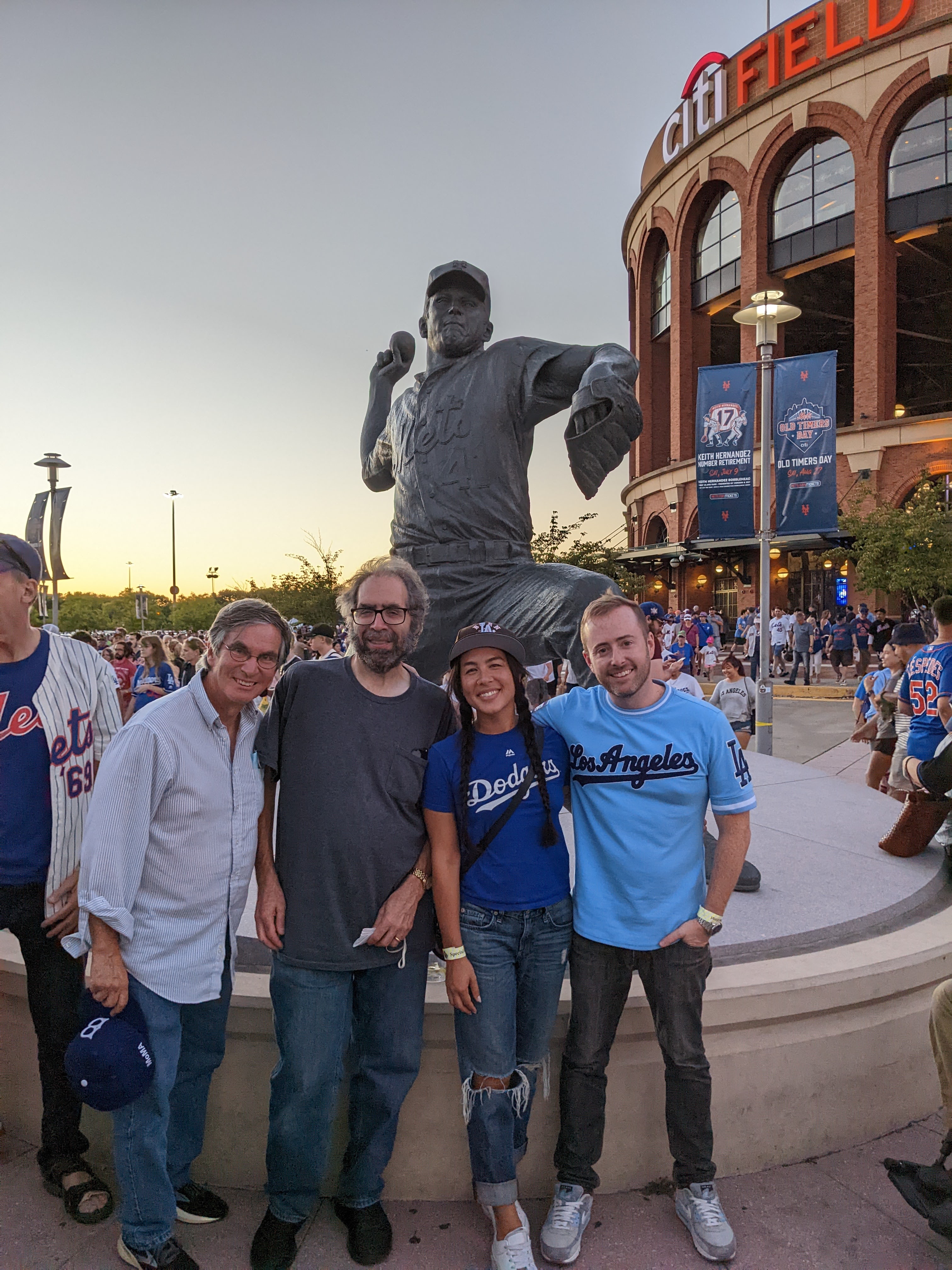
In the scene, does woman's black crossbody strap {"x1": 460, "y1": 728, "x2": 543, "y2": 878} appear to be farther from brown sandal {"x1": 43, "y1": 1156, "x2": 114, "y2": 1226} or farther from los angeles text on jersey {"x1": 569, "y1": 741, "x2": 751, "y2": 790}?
brown sandal {"x1": 43, "y1": 1156, "x2": 114, "y2": 1226}

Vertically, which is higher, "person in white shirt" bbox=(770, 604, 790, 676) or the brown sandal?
"person in white shirt" bbox=(770, 604, 790, 676)

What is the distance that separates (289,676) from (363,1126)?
4.05 feet

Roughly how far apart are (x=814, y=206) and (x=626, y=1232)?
32.3 metres

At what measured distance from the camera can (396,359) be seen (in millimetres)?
4258

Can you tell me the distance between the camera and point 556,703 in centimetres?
234

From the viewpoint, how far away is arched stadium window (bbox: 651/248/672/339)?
33.8 meters

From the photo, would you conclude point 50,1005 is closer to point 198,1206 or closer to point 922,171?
point 198,1206

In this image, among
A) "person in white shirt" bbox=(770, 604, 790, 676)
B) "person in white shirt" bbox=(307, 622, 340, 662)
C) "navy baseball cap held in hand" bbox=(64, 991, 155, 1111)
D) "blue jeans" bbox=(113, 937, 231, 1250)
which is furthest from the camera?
"person in white shirt" bbox=(770, 604, 790, 676)

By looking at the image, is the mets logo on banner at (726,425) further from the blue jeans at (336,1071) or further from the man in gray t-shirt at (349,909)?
the blue jeans at (336,1071)

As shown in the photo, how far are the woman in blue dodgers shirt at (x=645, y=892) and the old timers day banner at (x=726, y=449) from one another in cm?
1300

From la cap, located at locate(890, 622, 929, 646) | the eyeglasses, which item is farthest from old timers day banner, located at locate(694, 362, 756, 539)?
the eyeglasses

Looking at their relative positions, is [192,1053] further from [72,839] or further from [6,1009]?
[6,1009]

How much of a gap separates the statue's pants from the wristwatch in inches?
53.7

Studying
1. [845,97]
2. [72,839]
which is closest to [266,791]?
[72,839]
